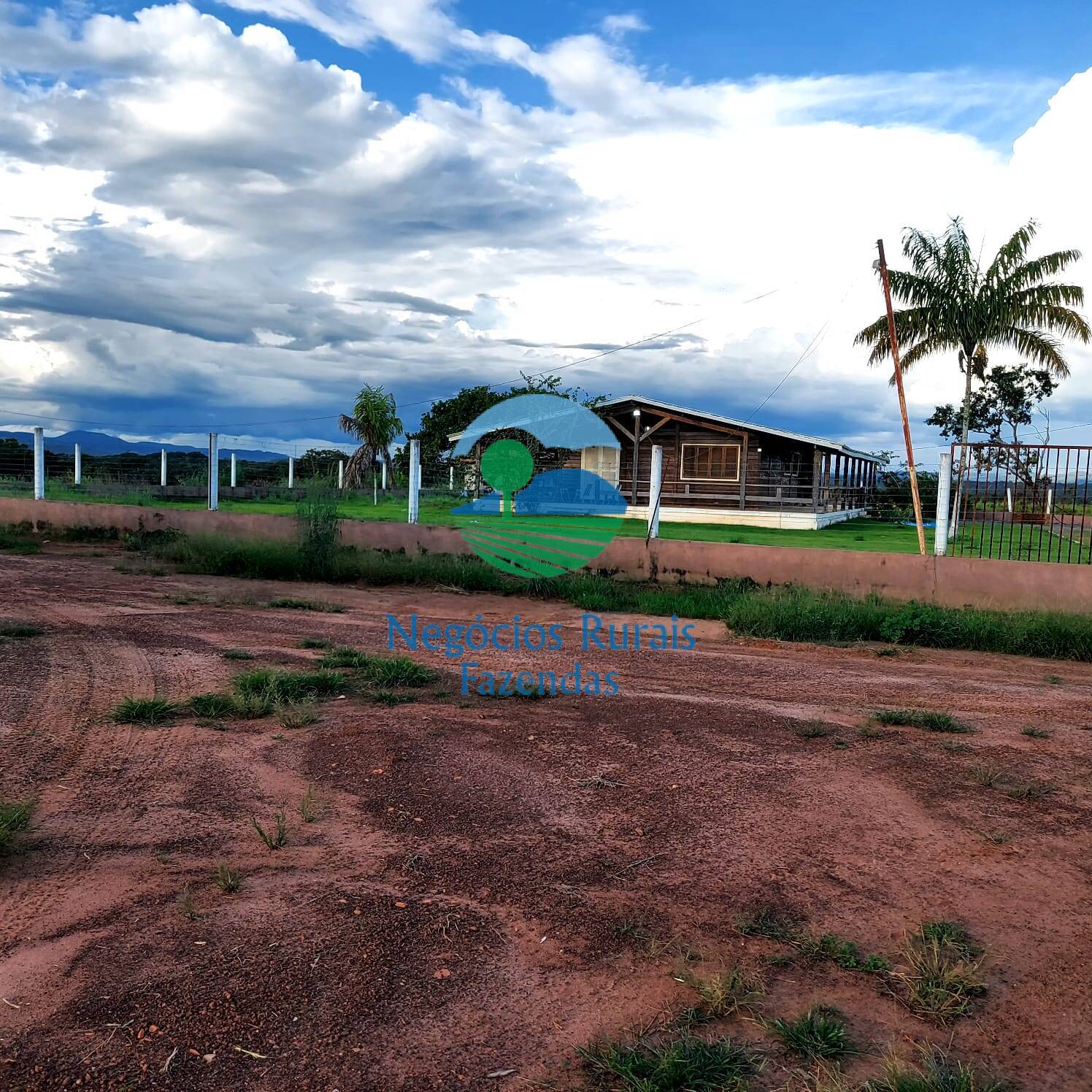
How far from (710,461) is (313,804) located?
24469mm

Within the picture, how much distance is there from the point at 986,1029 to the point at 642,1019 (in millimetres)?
1025

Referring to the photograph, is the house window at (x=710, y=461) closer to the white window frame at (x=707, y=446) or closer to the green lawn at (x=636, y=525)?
the white window frame at (x=707, y=446)

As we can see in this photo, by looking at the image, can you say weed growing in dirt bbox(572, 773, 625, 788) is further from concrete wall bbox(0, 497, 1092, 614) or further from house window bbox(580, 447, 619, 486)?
house window bbox(580, 447, 619, 486)

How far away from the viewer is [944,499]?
33.9ft

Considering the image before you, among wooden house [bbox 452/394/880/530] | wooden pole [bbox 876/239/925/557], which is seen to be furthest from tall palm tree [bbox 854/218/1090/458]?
wooden pole [bbox 876/239/925/557]

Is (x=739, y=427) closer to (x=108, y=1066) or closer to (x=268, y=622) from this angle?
(x=268, y=622)

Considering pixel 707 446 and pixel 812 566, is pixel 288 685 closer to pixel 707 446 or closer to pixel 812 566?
pixel 812 566

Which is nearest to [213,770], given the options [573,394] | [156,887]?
[156,887]

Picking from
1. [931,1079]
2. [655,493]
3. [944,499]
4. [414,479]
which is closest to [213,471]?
[414,479]

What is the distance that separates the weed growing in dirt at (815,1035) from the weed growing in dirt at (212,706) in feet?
13.1

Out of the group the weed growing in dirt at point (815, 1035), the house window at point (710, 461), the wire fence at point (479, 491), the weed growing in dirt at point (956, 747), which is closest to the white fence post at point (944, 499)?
the wire fence at point (479, 491)

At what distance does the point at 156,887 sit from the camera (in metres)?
3.42

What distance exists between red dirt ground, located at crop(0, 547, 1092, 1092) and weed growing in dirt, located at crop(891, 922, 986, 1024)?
0.05m

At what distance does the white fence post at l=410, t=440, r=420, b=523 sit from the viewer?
44.9 feet
